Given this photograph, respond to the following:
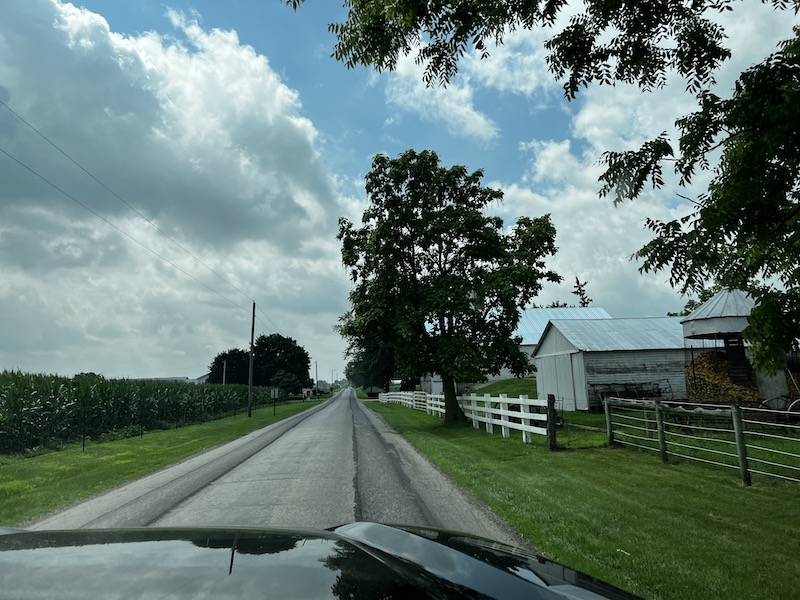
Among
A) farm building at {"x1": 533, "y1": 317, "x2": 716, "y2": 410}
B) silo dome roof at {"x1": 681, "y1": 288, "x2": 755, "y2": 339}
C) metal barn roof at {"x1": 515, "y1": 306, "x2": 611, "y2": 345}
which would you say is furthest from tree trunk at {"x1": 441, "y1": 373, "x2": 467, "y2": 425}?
metal barn roof at {"x1": 515, "y1": 306, "x2": 611, "y2": 345}

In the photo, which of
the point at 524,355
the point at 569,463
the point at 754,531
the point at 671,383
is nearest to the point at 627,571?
the point at 754,531

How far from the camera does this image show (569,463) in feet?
33.5

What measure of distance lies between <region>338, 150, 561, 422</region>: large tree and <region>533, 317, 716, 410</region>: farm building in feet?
23.8

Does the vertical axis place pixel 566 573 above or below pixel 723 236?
below

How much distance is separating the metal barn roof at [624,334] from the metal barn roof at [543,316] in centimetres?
920

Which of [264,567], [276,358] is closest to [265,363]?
[276,358]

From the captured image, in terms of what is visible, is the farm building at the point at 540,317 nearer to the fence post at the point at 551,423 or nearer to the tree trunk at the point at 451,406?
the tree trunk at the point at 451,406

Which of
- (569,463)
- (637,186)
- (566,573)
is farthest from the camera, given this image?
(569,463)

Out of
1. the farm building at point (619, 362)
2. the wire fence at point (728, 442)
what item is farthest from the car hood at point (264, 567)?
the farm building at point (619, 362)

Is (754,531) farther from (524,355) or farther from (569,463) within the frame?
(524,355)

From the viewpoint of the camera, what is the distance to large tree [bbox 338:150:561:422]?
63.4ft

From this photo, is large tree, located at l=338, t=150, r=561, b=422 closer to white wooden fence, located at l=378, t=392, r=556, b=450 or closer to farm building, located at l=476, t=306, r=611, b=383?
white wooden fence, located at l=378, t=392, r=556, b=450

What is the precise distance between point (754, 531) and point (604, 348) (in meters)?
21.9

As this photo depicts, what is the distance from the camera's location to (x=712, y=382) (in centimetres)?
1953
